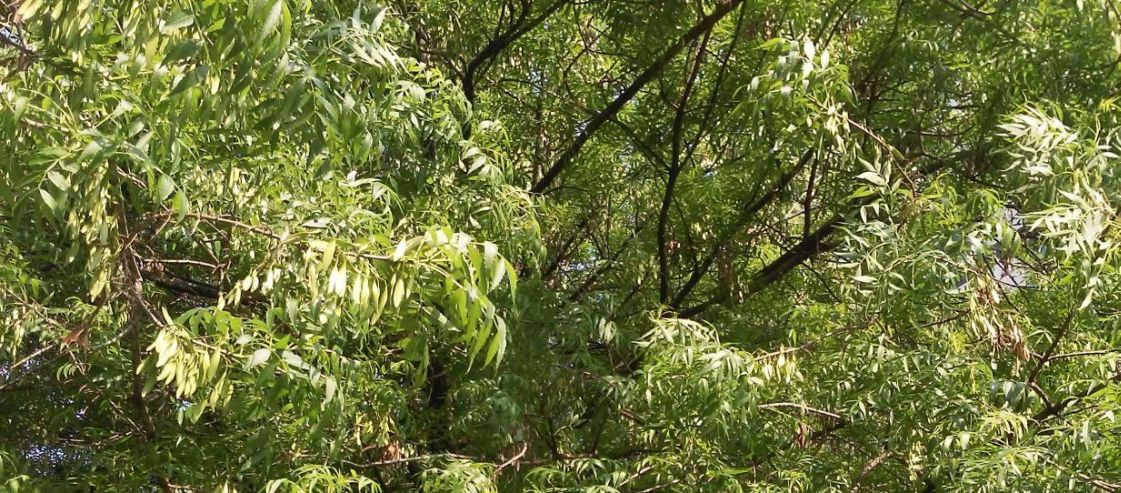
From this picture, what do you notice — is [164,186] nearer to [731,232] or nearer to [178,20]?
[178,20]

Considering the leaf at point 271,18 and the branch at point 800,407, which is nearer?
the leaf at point 271,18

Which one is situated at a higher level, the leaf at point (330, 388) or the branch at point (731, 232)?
the branch at point (731, 232)

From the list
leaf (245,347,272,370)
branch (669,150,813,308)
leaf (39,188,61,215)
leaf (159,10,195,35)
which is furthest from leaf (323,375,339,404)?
branch (669,150,813,308)

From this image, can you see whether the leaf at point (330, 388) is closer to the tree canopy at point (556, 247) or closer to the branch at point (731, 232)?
the tree canopy at point (556, 247)

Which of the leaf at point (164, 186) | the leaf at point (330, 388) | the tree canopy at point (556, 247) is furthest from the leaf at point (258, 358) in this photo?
the leaf at point (164, 186)

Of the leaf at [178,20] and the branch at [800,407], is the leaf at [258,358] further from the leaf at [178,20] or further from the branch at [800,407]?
the branch at [800,407]

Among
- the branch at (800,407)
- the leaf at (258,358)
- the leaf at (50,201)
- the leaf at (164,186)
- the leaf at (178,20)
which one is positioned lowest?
the branch at (800,407)

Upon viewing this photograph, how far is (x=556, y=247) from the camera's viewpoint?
13.5ft

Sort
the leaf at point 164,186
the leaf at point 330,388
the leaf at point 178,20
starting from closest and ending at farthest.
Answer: the leaf at point 178,20, the leaf at point 164,186, the leaf at point 330,388

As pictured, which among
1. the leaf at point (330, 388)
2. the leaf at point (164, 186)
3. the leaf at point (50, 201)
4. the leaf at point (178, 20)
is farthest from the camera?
the leaf at point (330, 388)

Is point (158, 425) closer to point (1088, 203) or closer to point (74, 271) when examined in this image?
point (74, 271)

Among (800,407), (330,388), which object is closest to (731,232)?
(800,407)

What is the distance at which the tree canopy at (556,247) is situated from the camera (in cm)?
201

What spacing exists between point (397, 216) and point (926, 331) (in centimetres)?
157
